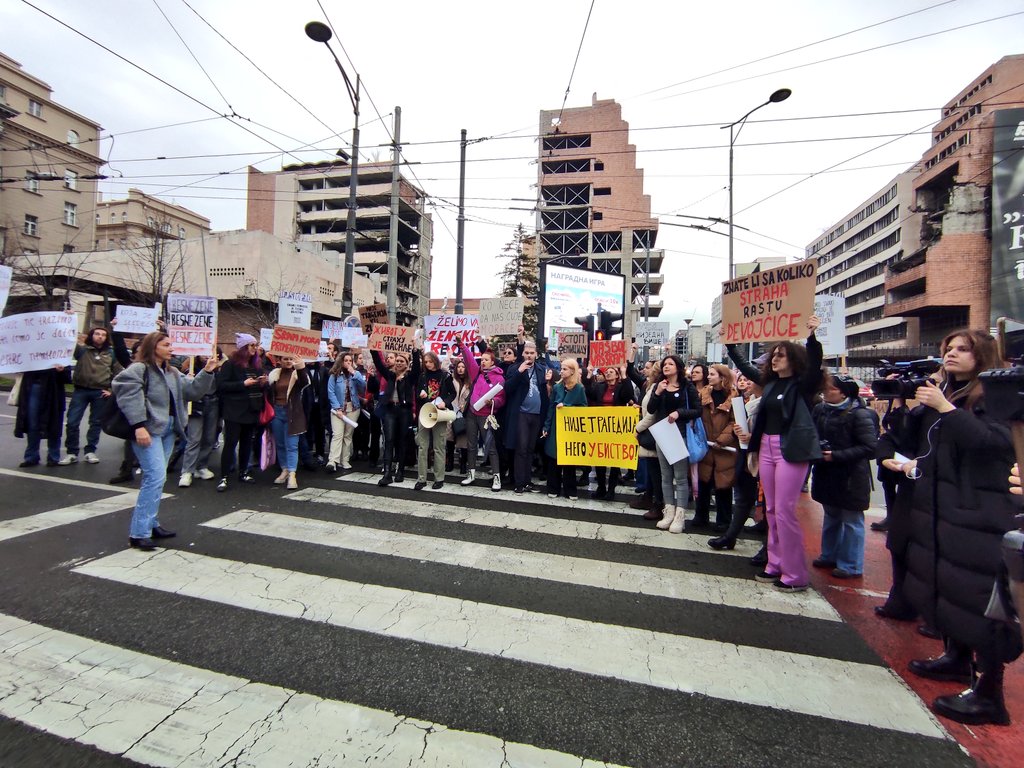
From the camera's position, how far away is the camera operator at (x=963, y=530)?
2.68 meters

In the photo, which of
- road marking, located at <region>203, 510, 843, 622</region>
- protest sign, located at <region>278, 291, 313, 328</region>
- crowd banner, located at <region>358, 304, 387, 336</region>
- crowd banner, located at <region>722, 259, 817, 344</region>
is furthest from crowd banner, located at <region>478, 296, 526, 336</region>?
road marking, located at <region>203, 510, 843, 622</region>

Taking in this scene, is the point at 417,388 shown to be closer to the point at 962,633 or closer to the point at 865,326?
the point at 962,633

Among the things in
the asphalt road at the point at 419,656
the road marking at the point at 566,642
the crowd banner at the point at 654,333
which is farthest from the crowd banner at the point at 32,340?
the crowd banner at the point at 654,333

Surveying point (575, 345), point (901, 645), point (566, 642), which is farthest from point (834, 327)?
point (566, 642)

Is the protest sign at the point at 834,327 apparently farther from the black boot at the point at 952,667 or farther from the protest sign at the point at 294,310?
the protest sign at the point at 294,310

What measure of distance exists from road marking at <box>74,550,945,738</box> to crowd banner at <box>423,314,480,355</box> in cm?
701

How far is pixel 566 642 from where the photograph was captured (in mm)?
3322

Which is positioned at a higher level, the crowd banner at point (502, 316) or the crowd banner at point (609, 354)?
the crowd banner at point (502, 316)

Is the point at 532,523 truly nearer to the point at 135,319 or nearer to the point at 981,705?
the point at 981,705

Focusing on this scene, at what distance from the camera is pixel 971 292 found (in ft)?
150

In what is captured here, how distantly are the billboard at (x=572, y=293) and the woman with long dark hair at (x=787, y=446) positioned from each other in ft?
37.3

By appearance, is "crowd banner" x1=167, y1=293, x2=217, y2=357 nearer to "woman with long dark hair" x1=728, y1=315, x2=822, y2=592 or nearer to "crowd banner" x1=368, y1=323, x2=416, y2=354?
"crowd banner" x1=368, y1=323, x2=416, y2=354

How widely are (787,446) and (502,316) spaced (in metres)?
9.86

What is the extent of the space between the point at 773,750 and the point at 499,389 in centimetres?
568
